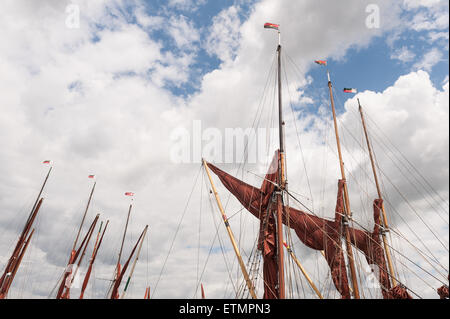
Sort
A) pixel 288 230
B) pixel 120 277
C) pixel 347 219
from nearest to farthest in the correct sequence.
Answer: pixel 288 230 < pixel 347 219 < pixel 120 277

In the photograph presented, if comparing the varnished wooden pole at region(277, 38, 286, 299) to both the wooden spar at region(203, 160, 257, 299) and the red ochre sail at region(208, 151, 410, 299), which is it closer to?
the red ochre sail at region(208, 151, 410, 299)

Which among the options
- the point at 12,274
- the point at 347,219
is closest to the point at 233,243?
the point at 347,219

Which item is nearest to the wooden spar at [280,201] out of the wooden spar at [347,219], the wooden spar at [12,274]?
the wooden spar at [347,219]

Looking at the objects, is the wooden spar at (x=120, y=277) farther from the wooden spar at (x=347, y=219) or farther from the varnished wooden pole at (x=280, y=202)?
the wooden spar at (x=347, y=219)

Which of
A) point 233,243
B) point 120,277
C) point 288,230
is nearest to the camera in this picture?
point 288,230

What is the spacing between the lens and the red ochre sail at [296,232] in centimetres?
2327

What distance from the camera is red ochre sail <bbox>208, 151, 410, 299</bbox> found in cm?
2327

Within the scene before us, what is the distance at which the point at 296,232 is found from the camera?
1299 inches

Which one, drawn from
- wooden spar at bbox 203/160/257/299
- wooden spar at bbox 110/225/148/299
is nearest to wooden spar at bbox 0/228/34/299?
wooden spar at bbox 110/225/148/299

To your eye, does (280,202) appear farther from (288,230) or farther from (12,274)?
(12,274)
